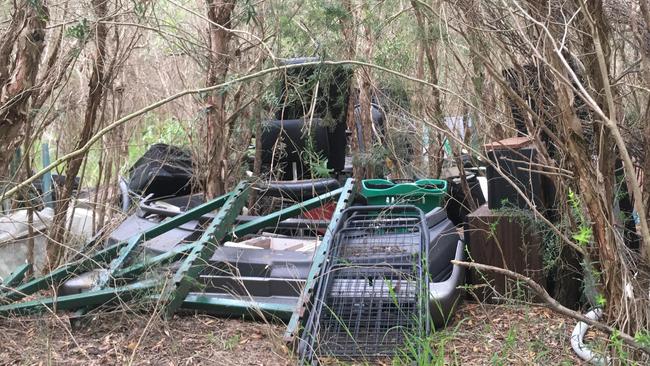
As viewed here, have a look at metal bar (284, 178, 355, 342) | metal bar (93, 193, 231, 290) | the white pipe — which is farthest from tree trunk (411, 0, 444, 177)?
the white pipe

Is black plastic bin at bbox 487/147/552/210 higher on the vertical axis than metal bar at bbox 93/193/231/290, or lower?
higher

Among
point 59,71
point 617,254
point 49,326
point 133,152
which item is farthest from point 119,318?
point 133,152

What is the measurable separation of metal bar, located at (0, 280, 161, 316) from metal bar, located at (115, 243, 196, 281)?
0.18m

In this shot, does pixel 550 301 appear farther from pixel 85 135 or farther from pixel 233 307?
pixel 85 135

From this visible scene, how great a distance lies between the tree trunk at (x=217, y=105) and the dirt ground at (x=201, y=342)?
1645mm

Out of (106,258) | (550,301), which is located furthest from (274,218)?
(550,301)

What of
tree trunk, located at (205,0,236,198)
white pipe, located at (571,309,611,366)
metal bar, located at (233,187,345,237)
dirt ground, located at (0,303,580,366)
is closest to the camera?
white pipe, located at (571,309,611,366)

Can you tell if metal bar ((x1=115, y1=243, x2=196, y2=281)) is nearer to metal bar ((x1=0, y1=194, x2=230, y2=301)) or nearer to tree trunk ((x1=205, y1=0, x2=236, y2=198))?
metal bar ((x1=0, y1=194, x2=230, y2=301))

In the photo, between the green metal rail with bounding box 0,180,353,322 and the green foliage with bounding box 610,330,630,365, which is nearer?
the green foliage with bounding box 610,330,630,365

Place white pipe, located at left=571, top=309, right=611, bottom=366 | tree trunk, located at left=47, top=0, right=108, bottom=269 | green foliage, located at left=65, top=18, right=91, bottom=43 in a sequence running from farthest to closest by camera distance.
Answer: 1. tree trunk, located at left=47, top=0, right=108, bottom=269
2. green foliage, located at left=65, top=18, right=91, bottom=43
3. white pipe, located at left=571, top=309, right=611, bottom=366

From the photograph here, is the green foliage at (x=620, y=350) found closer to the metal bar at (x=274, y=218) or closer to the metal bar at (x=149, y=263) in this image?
the metal bar at (x=274, y=218)

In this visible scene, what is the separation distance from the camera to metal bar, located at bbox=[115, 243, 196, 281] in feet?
13.8

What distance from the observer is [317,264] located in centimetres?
413

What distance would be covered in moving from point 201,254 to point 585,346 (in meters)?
2.07
